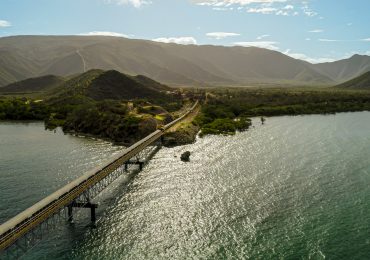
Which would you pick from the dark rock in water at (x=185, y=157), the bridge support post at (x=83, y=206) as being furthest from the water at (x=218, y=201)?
the dark rock in water at (x=185, y=157)

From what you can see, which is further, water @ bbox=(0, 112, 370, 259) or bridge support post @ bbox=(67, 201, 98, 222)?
bridge support post @ bbox=(67, 201, 98, 222)

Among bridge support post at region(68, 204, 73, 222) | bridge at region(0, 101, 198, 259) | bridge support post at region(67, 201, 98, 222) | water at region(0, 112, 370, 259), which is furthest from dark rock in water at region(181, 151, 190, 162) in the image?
bridge support post at region(68, 204, 73, 222)

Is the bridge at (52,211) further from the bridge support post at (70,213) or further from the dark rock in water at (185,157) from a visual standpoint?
the dark rock in water at (185,157)

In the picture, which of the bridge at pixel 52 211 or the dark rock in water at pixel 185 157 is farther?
the dark rock in water at pixel 185 157

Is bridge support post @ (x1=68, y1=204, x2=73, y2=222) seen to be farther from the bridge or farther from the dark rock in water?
A: the dark rock in water

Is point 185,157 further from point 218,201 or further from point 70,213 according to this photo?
point 70,213

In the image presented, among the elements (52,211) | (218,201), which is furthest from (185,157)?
(52,211)

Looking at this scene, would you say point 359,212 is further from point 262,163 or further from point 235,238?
point 262,163
